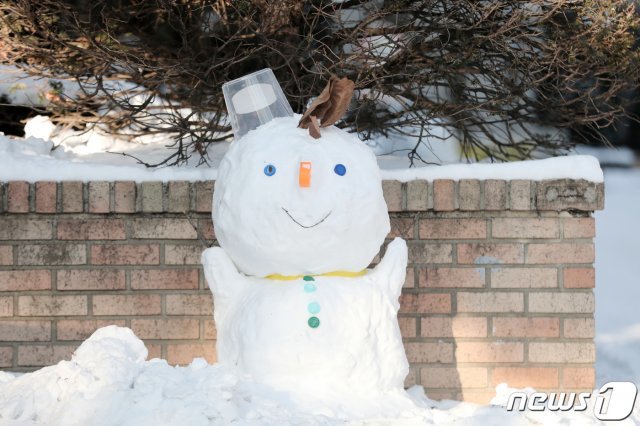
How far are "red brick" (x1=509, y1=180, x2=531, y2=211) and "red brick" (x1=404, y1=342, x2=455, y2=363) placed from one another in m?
0.66

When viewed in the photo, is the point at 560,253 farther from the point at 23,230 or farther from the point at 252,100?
the point at 23,230

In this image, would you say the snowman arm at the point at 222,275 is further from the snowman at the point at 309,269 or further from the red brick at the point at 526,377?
the red brick at the point at 526,377

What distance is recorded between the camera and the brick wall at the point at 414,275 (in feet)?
13.3

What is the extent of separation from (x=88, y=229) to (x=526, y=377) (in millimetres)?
1984

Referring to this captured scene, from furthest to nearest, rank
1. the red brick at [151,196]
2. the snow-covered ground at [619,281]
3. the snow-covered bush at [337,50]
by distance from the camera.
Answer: the snow-covered ground at [619,281]
the snow-covered bush at [337,50]
the red brick at [151,196]

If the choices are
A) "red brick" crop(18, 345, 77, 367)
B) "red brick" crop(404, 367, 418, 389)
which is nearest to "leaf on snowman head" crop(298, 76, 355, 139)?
"red brick" crop(404, 367, 418, 389)

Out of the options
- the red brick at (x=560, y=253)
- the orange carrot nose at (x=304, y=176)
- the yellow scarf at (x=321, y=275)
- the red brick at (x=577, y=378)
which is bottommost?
the red brick at (x=577, y=378)

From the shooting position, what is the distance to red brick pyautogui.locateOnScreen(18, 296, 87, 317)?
13.3 ft

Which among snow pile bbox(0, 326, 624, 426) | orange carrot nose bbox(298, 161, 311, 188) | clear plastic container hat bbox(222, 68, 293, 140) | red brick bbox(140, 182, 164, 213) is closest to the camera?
snow pile bbox(0, 326, 624, 426)

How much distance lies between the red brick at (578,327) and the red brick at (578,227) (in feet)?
1.19

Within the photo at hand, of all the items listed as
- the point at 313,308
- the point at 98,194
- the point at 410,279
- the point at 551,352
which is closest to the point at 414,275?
the point at 410,279

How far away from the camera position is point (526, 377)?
4102 millimetres

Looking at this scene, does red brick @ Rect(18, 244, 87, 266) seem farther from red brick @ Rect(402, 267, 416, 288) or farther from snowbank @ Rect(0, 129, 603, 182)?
red brick @ Rect(402, 267, 416, 288)

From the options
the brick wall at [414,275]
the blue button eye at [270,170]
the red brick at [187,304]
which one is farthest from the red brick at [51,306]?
the blue button eye at [270,170]
